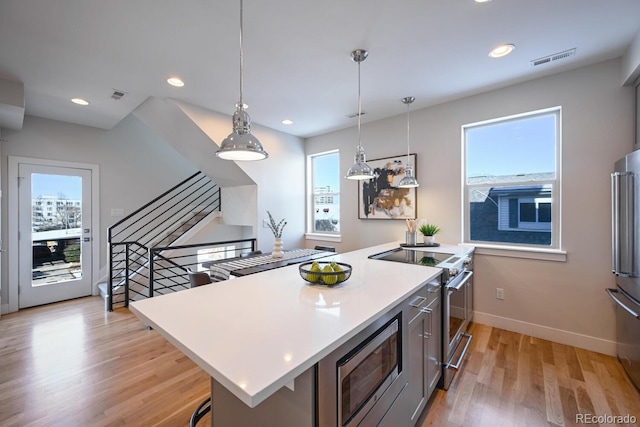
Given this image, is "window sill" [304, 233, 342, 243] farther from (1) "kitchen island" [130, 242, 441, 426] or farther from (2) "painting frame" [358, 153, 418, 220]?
(1) "kitchen island" [130, 242, 441, 426]

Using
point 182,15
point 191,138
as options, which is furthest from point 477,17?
point 191,138

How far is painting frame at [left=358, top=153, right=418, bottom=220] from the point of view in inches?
147

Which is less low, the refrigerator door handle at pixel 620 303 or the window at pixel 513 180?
the window at pixel 513 180

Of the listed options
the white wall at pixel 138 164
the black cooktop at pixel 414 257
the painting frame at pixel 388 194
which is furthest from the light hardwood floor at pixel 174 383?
the white wall at pixel 138 164

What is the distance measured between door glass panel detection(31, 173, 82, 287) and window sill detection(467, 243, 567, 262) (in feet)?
18.9

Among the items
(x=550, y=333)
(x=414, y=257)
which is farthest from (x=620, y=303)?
(x=414, y=257)

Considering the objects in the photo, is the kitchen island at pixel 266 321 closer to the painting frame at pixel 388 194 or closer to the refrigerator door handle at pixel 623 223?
the refrigerator door handle at pixel 623 223

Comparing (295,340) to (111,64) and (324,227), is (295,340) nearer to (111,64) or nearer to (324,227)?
(111,64)

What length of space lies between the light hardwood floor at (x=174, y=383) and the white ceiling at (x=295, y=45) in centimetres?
268

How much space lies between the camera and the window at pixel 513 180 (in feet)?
9.32

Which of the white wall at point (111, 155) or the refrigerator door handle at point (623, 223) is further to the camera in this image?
the white wall at point (111, 155)

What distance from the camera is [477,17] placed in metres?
1.91

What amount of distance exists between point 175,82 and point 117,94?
888 mm

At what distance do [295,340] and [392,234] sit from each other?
10.6 ft
